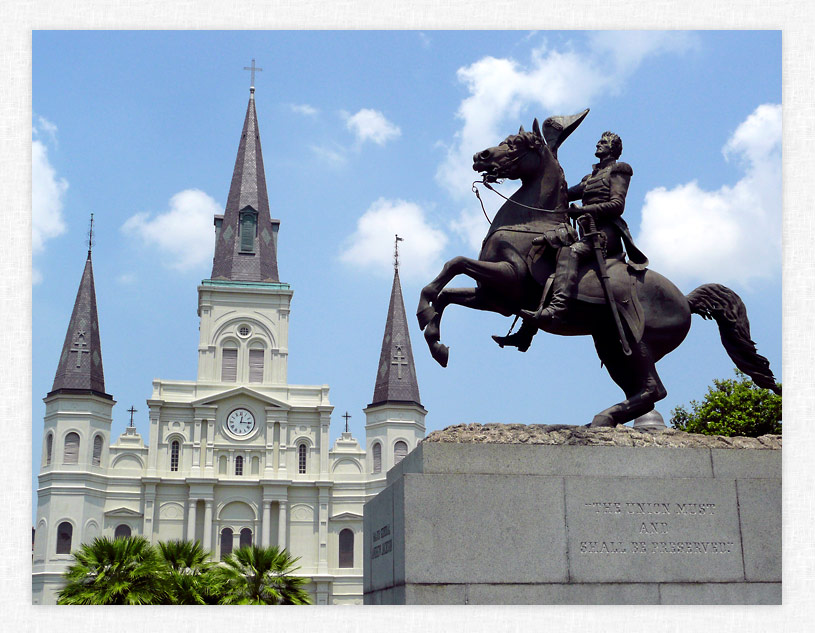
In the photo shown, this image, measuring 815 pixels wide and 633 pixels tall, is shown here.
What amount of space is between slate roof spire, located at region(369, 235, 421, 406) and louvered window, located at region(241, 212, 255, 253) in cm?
1114

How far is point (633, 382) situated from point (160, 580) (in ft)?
50.1

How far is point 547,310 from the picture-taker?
27.2 ft

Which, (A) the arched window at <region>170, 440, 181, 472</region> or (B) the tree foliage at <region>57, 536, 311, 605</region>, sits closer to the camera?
(B) the tree foliage at <region>57, 536, 311, 605</region>

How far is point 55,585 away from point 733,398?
42.5 metres

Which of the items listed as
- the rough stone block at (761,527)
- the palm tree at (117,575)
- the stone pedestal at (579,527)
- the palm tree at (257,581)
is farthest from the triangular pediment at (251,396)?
the rough stone block at (761,527)

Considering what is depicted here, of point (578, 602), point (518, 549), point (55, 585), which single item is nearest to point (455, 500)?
point (518, 549)

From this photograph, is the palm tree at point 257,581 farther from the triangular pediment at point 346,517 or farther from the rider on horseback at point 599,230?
the triangular pediment at point 346,517

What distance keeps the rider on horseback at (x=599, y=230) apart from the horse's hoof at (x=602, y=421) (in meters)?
0.92

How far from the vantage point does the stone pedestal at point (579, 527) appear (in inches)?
289

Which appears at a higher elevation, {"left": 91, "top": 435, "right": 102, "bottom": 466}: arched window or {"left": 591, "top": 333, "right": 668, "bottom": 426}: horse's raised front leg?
{"left": 91, "top": 435, "right": 102, "bottom": 466}: arched window

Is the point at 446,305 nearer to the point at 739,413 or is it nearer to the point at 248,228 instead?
the point at 739,413

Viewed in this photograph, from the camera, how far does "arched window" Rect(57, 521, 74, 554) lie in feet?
196

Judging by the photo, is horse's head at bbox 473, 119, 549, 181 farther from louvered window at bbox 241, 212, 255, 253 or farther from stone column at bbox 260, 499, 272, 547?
louvered window at bbox 241, 212, 255, 253

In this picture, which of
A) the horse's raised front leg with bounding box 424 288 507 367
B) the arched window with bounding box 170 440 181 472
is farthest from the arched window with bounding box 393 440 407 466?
the horse's raised front leg with bounding box 424 288 507 367
